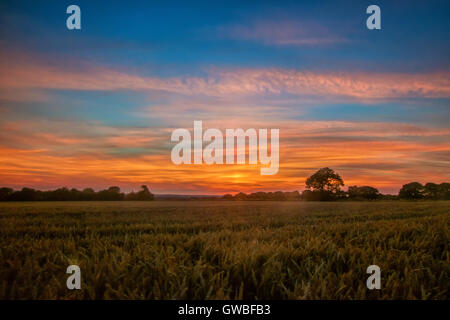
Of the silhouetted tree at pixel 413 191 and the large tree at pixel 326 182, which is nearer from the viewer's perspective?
the silhouetted tree at pixel 413 191

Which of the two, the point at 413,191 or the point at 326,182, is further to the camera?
the point at 326,182

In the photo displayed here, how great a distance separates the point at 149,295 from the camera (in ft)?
6.10

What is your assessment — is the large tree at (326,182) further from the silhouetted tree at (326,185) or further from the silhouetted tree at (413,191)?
the silhouetted tree at (413,191)

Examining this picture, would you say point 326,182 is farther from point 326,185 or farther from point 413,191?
point 413,191

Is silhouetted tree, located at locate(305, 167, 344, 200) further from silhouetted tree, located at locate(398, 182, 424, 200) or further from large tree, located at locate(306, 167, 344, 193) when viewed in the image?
silhouetted tree, located at locate(398, 182, 424, 200)

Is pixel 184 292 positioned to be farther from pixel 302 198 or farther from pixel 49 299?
pixel 302 198

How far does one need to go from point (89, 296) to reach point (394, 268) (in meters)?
2.85

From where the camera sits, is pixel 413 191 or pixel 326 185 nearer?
pixel 413 191

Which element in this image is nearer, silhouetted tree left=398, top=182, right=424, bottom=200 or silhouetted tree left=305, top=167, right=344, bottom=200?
silhouetted tree left=398, top=182, right=424, bottom=200

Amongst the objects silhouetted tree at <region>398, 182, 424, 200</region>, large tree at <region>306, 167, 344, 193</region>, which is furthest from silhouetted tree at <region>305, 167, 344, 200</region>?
silhouetted tree at <region>398, 182, 424, 200</region>

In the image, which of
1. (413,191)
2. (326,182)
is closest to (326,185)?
(326,182)

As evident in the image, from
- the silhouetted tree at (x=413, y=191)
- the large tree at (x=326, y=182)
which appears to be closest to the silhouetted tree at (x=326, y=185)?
the large tree at (x=326, y=182)

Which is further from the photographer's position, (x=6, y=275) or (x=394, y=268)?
(x=394, y=268)
